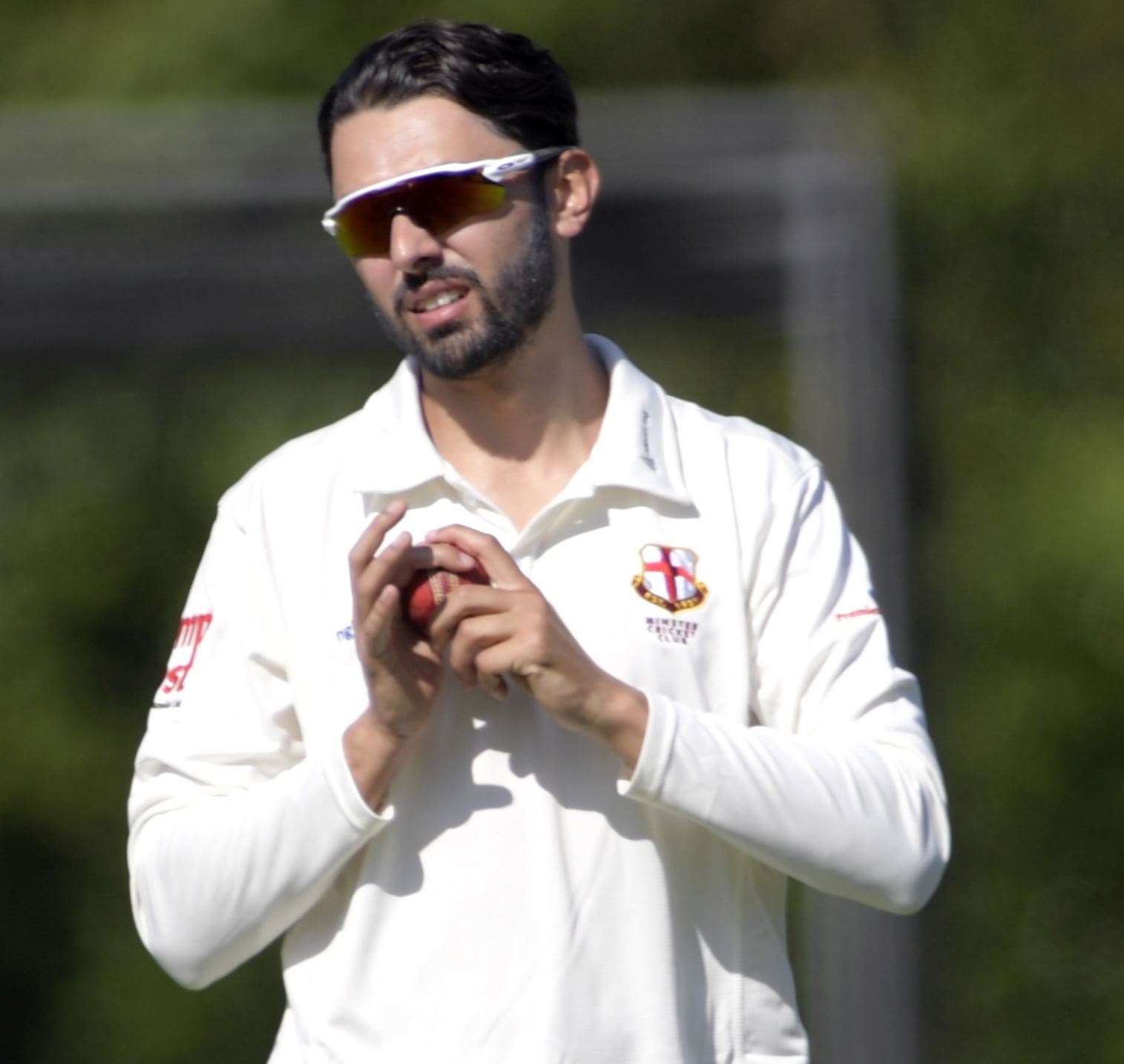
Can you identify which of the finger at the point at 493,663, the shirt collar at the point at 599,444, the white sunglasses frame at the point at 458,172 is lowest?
the finger at the point at 493,663

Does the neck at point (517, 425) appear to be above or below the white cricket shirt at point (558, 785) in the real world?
above

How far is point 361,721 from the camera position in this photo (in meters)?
1.79

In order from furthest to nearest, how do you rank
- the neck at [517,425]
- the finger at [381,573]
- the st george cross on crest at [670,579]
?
the neck at [517,425] → the st george cross on crest at [670,579] → the finger at [381,573]

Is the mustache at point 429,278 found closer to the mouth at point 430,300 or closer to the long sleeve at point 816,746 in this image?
the mouth at point 430,300

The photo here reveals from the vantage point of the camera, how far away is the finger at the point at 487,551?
5.70ft

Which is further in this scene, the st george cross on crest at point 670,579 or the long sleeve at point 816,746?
the st george cross on crest at point 670,579

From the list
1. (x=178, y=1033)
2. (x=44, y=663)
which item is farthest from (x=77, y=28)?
(x=178, y=1033)

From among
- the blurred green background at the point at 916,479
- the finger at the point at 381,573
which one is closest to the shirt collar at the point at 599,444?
the finger at the point at 381,573

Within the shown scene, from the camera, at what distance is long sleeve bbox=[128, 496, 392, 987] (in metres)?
1.80

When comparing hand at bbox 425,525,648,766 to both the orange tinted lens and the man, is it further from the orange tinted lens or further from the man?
the orange tinted lens

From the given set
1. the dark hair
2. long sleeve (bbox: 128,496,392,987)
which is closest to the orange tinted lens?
the dark hair

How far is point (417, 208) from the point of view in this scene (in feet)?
6.35

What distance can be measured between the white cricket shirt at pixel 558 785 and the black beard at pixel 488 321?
9 centimetres

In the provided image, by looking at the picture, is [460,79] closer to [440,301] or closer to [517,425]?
[440,301]
